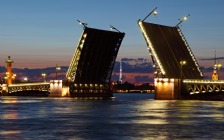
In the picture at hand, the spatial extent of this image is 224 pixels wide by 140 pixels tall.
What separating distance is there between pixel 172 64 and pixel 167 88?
421cm

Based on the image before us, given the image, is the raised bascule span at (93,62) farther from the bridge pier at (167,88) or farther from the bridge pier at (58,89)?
the bridge pier at (167,88)

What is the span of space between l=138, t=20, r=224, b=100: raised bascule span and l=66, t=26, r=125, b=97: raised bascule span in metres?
7.78

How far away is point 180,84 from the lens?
88000 millimetres

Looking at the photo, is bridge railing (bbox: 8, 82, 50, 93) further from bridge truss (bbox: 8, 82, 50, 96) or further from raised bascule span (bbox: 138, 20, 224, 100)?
raised bascule span (bbox: 138, 20, 224, 100)

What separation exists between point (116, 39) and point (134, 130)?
65243 mm

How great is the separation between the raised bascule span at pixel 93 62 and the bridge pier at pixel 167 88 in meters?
9.02

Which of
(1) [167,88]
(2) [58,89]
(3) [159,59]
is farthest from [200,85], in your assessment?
(2) [58,89]

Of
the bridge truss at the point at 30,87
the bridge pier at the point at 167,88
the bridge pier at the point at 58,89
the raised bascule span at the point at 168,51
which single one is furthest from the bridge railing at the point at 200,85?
the bridge truss at the point at 30,87

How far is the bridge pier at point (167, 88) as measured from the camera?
8800 centimetres

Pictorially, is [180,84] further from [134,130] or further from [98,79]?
[134,130]

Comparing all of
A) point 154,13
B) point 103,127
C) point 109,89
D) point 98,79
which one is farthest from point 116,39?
point 103,127

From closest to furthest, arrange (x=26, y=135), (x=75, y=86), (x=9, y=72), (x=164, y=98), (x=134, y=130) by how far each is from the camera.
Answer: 1. (x=26, y=135)
2. (x=134, y=130)
3. (x=164, y=98)
4. (x=75, y=86)
5. (x=9, y=72)

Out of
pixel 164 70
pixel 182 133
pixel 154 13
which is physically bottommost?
pixel 182 133

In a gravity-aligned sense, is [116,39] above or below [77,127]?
above
